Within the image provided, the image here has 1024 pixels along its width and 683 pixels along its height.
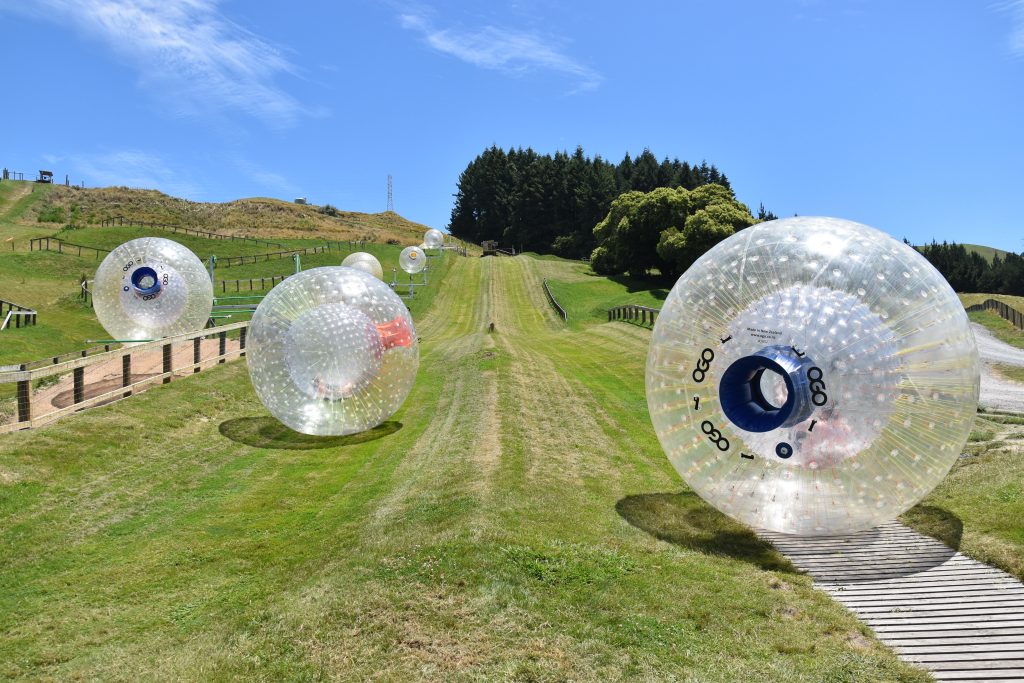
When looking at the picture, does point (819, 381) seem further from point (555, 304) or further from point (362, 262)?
point (555, 304)

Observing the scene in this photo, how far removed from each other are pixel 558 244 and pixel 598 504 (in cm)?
9232

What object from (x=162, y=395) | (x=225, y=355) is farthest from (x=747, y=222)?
(x=162, y=395)

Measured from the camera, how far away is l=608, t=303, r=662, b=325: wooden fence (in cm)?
A: 3938

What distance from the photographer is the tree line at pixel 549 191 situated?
97188 millimetres

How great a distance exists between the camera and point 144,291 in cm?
2397

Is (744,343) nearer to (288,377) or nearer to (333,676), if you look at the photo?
(333,676)

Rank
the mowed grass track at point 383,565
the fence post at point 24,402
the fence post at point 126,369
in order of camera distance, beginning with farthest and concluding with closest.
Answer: the fence post at point 126,369 < the fence post at point 24,402 < the mowed grass track at point 383,565

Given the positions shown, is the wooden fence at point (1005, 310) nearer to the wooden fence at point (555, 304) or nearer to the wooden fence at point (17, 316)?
the wooden fence at point (555, 304)

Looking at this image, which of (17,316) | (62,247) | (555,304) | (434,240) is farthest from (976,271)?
(62,247)

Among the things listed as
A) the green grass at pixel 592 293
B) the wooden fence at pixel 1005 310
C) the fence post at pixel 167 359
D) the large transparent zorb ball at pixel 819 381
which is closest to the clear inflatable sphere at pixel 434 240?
the green grass at pixel 592 293

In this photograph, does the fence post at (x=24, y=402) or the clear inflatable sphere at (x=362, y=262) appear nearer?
the fence post at (x=24, y=402)

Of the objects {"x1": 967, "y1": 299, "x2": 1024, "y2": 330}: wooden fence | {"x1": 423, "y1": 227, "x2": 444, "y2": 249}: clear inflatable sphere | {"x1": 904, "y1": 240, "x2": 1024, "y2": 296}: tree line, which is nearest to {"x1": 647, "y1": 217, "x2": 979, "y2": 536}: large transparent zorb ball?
{"x1": 967, "y1": 299, "x2": 1024, "y2": 330}: wooden fence

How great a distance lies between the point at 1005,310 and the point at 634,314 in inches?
997

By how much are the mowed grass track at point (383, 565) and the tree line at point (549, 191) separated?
81.0 m
